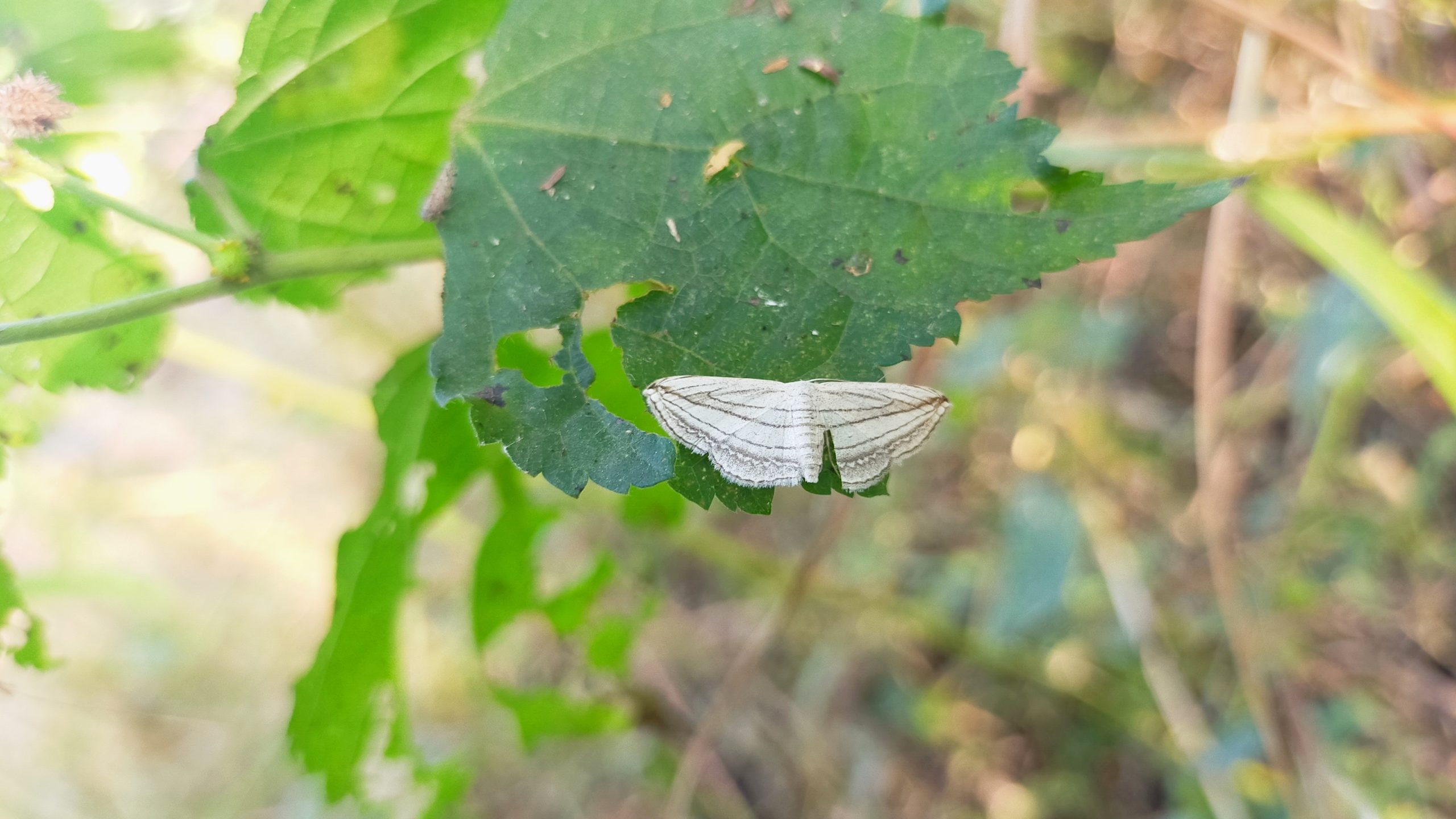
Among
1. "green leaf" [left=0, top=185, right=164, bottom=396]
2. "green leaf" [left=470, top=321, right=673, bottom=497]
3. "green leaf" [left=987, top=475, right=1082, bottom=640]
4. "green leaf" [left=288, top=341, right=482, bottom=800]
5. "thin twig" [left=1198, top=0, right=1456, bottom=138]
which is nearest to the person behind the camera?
"green leaf" [left=470, top=321, right=673, bottom=497]

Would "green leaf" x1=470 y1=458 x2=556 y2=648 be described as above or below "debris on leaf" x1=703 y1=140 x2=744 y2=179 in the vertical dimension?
below

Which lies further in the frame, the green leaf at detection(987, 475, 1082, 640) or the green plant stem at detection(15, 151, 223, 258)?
the green leaf at detection(987, 475, 1082, 640)

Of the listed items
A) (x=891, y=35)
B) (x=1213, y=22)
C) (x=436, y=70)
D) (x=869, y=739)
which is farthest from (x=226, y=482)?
(x=1213, y=22)

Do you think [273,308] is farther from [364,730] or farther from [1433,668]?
[1433,668]

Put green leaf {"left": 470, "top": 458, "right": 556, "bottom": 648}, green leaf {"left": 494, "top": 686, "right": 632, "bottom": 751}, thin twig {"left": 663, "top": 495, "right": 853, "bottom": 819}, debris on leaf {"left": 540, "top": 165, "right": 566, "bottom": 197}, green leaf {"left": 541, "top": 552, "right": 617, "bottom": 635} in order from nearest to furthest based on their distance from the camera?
debris on leaf {"left": 540, "top": 165, "right": 566, "bottom": 197} → green leaf {"left": 470, "top": 458, "right": 556, "bottom": 648} → green leaf {"left": 541, "top": 552, "right": 617, "bottom": 635} → green leaf {"left": 494, "top": 686, "right": 632, "bottom": 751} → thin twig {"left": 663, "top": 495, "right": 853, "bottom": 819}

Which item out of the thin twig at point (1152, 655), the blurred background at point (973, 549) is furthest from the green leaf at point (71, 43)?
the thin twig at point (1152, 655)

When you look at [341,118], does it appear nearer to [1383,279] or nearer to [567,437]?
[567,437]

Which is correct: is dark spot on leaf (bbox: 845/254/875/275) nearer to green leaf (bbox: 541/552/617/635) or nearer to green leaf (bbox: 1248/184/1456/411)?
green leaf (bbox: 1248/184/1456/411)

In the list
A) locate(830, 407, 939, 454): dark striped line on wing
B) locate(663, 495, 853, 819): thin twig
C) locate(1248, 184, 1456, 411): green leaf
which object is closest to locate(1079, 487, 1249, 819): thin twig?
locate(663, 495, 853, 819): thin twig
